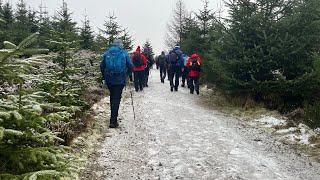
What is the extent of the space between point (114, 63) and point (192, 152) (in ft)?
11.9

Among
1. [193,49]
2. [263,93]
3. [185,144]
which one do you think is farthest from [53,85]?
[193,49]

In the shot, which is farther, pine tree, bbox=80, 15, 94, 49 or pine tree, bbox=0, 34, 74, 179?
pine tree, bbox=80, 15, 94, 49

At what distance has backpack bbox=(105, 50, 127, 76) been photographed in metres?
8.80

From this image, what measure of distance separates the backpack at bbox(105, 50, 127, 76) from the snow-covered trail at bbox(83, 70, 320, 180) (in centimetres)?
161

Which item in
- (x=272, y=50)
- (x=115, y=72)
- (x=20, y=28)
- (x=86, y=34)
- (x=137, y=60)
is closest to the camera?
(x=115, y=72)

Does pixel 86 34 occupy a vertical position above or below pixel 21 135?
above

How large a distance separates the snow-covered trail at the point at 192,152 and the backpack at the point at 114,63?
1609 millimetres

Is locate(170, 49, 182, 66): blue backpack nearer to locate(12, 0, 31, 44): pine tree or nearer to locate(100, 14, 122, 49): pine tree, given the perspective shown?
locate(100, 14, 122, 49): pine tree

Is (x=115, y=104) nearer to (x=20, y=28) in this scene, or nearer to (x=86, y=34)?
(x=20, y=28)

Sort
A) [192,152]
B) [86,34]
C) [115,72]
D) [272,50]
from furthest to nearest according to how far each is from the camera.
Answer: [86,34]
[272,50]
[115,72]
[192,152]

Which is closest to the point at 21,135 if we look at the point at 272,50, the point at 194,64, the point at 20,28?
the point at 272,50

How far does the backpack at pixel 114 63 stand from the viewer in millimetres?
8797

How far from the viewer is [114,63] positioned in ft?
28.9

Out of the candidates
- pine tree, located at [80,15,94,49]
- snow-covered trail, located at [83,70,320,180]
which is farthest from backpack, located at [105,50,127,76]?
pine tree, located at [80,15,94,49]
